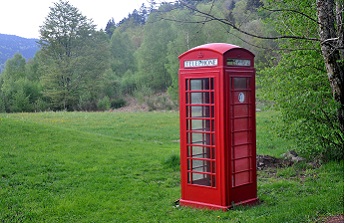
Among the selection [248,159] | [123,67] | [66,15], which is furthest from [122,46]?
[248,159]

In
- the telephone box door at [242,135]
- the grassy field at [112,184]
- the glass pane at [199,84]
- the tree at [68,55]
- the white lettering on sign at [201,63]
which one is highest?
the tree at [68,55]

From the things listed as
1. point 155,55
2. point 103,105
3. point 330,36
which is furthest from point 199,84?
point 155,55

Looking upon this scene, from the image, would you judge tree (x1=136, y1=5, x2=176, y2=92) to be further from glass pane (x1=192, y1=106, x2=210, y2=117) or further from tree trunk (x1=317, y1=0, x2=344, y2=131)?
tree trunk (x1=317, y1=0, x2=344, y2=131)

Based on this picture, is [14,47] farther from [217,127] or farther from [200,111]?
[217,127]

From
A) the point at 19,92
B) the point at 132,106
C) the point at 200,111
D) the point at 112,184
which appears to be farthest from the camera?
the point at 132,106

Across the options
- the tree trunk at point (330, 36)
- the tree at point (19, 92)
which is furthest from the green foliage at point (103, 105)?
the tree trunk at point (330, 36)

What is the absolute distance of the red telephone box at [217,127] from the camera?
7039mm

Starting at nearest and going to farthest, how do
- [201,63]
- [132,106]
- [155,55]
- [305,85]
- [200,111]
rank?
[201,63] < [200,111] < [305,85] < [132,106] < [155,55]

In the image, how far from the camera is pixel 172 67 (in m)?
40.7

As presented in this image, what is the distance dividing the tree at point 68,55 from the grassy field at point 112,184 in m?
23.9

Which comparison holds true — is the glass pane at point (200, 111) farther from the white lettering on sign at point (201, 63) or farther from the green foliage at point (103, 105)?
the green foliage at point (103, 105)

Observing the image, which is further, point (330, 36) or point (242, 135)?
point (242, 135)

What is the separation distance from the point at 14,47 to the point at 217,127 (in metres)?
40.3

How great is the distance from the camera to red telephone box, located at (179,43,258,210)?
23.1ft
